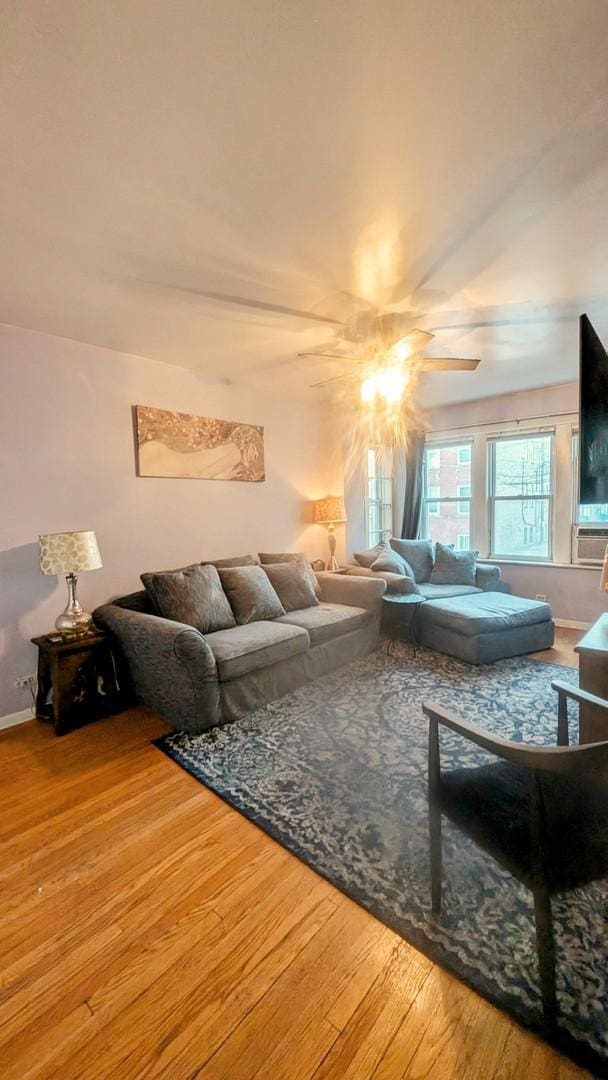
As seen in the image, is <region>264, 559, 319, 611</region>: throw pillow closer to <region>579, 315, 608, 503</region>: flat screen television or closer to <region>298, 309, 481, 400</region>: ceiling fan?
<region>298, 309, 481, 400</region>: ceiling fan

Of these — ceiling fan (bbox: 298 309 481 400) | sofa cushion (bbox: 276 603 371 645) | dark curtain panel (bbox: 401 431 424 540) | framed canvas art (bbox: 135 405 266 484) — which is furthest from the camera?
dark curtain panel (bbox: 401 431 424 540)

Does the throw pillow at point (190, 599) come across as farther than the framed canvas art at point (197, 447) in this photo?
No

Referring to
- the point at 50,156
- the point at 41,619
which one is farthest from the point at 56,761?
the point at 50,156

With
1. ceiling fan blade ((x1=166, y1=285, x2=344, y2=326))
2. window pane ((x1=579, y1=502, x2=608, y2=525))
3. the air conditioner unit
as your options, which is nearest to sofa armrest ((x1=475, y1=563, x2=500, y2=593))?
the air conditioner unit

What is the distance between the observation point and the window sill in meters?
4.41

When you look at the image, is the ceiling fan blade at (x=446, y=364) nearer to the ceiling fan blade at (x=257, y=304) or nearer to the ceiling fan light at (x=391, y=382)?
the ceiling fan light at (x=391, y=382)

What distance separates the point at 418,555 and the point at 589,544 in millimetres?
1717

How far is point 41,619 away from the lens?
2.80m

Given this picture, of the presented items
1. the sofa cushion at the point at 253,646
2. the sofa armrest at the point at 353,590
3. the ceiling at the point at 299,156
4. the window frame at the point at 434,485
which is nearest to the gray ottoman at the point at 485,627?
the sofa armrest at the point at 353,590

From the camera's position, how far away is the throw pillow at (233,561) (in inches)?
138

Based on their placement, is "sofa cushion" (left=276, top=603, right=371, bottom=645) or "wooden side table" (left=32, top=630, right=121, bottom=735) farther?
"sofa cushion" (left=276, top=603, right=371, bottom=645)

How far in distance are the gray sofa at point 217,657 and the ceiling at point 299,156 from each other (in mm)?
1890

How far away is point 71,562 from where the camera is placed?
8.41 ft

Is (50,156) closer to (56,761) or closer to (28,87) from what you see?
(28,87)
